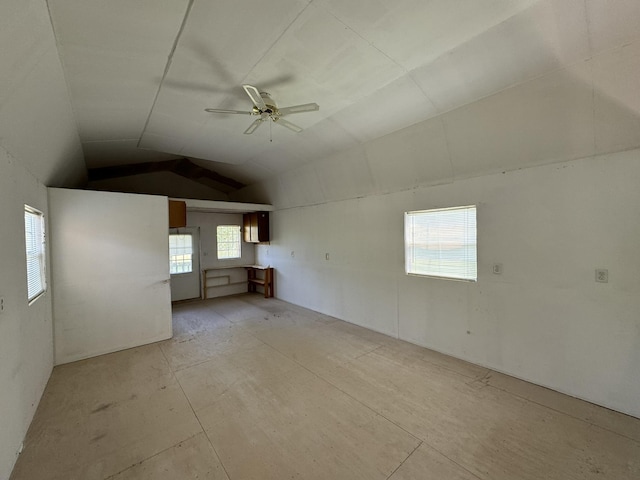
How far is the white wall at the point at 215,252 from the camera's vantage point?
6984mm

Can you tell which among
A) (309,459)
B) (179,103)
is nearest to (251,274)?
(179,103)

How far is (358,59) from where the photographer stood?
2.33 metres

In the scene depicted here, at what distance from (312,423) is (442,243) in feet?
8.93

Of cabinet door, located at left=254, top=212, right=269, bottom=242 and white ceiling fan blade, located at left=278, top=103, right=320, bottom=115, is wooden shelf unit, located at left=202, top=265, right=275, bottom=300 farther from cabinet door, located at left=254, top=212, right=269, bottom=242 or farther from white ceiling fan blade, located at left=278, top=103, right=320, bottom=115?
white ceiling fan blade, located at left=278, top=103, right=320, bottom=115

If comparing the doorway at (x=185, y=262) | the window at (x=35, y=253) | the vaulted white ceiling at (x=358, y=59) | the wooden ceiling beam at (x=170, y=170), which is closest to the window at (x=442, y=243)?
the vaulted white ceiling at (x=358, y=59)

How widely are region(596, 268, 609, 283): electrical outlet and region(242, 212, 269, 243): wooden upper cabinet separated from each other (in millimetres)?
6046

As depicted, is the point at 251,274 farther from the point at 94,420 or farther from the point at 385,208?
the point at 94,420

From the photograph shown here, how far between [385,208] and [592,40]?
267 cm

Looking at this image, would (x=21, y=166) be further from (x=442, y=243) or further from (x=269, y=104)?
(x=442, y=243)

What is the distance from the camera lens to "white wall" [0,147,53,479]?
1840 mm

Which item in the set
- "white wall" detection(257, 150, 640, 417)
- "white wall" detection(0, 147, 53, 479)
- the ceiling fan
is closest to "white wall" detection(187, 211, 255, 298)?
"white wall" detection(0, 147, 53, 479)

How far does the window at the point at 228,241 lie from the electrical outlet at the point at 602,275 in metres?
7.17

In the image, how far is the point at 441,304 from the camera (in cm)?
359

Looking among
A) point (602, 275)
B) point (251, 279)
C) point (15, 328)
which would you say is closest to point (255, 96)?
point (15, 328)
